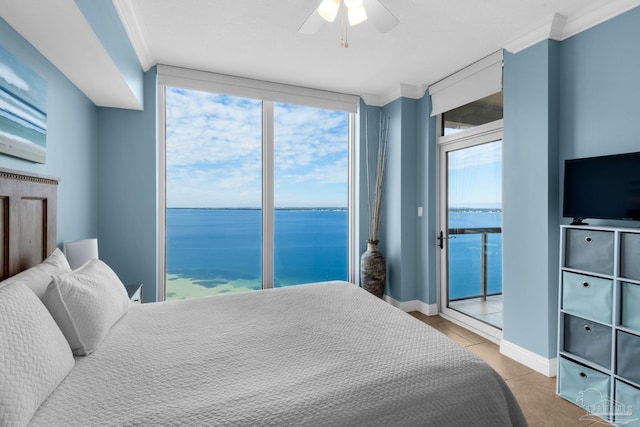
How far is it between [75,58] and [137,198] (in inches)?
55.3

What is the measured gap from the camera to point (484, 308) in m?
3.33

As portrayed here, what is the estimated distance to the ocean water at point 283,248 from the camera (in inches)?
136

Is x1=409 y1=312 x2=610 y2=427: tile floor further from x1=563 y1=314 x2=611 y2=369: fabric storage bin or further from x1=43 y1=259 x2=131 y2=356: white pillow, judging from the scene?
x1=43 y1=259 x2=131 y2=356: white pillow

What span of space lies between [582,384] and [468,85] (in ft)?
8.75

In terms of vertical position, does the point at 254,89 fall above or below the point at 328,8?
above

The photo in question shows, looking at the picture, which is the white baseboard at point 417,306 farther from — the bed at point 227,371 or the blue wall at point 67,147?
the blue wall at point 67,147

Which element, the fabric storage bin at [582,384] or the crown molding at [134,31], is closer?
the fabric storage bin at [582,384]

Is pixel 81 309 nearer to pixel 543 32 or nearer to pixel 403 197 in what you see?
pixel 403 197

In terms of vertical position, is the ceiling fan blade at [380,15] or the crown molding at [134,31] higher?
the crown molding at [134,31]

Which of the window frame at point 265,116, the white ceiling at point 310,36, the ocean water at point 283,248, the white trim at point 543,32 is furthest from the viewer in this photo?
the ocean water at point 283,248

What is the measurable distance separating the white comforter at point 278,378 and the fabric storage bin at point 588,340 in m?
1.17

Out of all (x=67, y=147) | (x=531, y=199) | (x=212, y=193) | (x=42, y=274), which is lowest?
(x=42, y=274)

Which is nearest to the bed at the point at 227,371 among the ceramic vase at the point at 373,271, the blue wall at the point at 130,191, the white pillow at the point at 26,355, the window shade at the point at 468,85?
the white pillow at the point at 26,355

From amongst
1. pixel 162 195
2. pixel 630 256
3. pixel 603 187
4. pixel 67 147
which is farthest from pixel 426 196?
pixel 67 147
